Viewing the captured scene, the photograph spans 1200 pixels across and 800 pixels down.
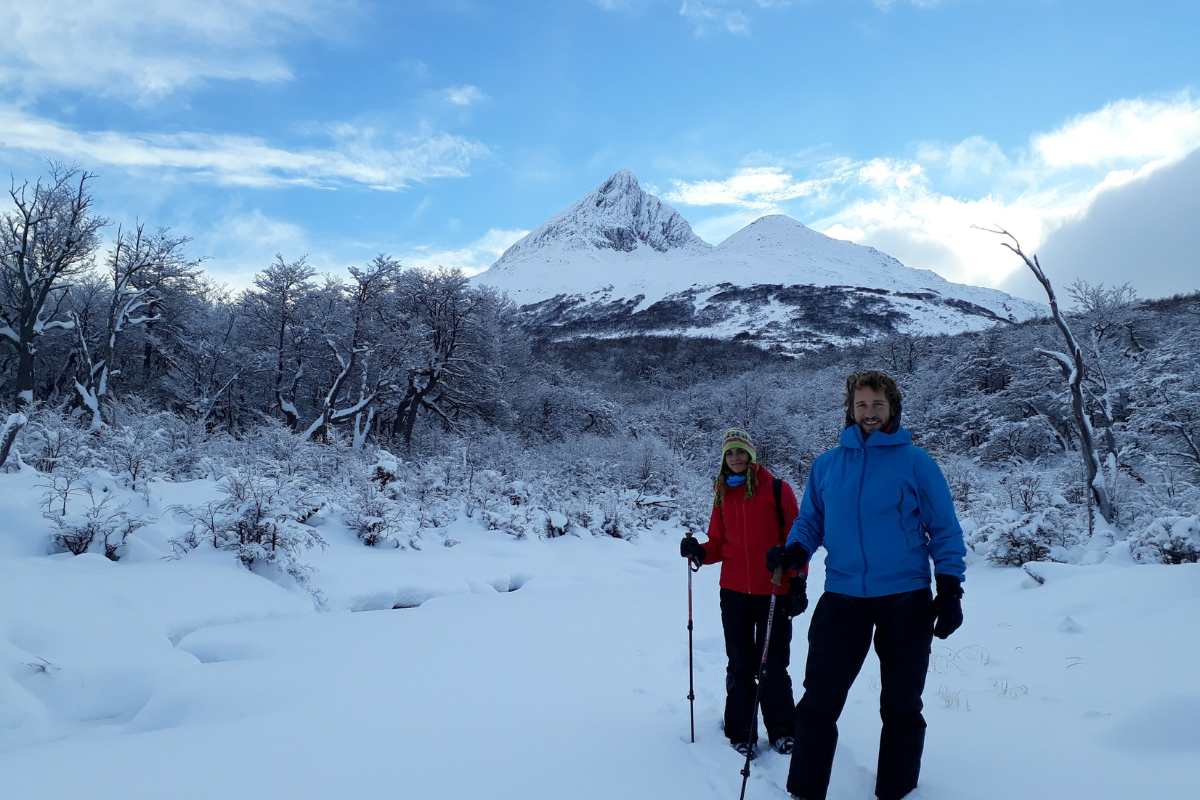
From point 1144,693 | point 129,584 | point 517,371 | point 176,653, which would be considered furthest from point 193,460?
point 517,371

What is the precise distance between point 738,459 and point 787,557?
771mm

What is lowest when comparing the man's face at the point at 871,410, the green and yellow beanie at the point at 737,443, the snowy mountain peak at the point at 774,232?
the green and yellow beanie at the point at 737,443

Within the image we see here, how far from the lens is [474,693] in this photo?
398cm

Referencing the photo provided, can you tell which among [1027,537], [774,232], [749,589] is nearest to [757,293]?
[774,232]

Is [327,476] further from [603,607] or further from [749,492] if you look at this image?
[749,492]

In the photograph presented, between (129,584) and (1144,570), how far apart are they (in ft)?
28.4

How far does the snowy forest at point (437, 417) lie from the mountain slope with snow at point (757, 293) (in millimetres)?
30820

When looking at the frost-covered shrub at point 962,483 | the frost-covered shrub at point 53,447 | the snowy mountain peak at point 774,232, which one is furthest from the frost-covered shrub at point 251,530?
the snowy mountain peak at point 774,232

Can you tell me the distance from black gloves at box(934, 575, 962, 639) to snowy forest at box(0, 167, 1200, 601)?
234 inches

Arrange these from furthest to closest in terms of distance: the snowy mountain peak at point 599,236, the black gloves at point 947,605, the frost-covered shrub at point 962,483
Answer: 1. the snowy mountain peak at point 599,236
2. the frost-covered shrub at point 962,483
3. the black gloves at point 947,605

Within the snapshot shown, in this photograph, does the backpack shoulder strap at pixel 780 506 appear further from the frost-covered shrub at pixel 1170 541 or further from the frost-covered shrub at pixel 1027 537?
the frost-covered shrub at pixel 1027 537

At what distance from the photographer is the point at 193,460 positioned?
11305mm

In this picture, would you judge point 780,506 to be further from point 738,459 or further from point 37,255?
point 37,255

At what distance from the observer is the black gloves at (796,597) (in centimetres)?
296
